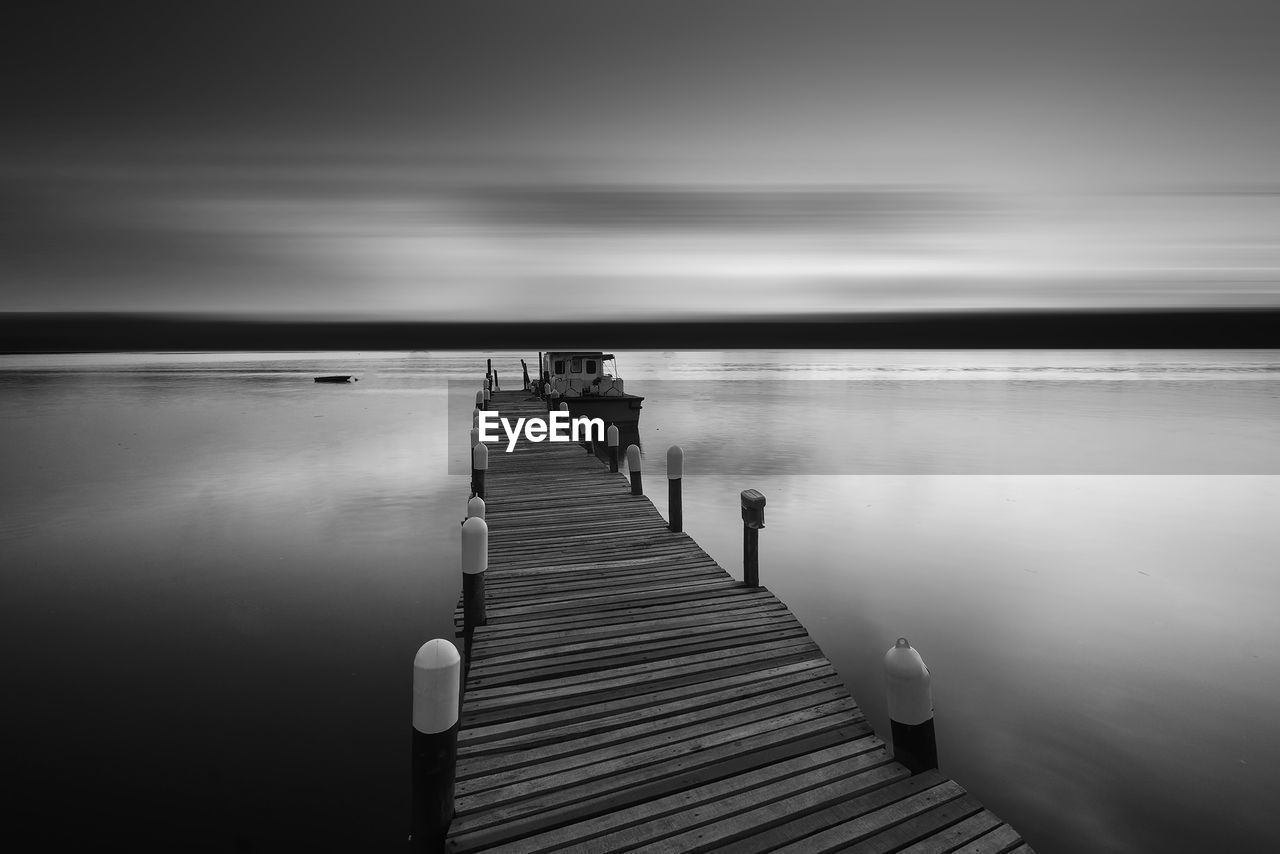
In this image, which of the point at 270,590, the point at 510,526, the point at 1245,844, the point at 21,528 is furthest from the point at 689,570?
the point at 21,528

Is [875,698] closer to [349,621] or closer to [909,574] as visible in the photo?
[909,574]

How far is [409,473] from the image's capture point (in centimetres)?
2664

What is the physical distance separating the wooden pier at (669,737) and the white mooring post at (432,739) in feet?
0.49

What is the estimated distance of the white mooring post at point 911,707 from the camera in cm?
445

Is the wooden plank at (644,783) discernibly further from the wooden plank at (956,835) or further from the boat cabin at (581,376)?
the boat cabin at (581,376)

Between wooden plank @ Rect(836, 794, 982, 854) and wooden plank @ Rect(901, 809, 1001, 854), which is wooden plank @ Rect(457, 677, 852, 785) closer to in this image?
wooden plank @ Rect(836, 794, 982, 854)

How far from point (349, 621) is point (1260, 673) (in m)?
14.2

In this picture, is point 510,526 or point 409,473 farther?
point 409,473

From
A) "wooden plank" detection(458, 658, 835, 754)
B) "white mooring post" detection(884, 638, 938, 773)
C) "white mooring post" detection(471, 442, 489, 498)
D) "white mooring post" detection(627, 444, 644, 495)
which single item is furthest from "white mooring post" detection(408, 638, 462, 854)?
"white mooring post" detection(471, 442, 489, 498)

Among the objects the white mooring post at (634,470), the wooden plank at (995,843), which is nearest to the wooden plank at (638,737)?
the wooden plank at (995,843)

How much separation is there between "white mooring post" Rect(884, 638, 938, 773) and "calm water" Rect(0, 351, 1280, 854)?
3.08 metres

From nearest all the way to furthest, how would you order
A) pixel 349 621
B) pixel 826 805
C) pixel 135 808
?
pixel 826 805, pixel 135 808, pixel 349 621

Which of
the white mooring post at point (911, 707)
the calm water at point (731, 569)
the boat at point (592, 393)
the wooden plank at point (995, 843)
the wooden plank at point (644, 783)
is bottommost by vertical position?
the calm water at point (731, 569)

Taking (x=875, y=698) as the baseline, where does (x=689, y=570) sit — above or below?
above
